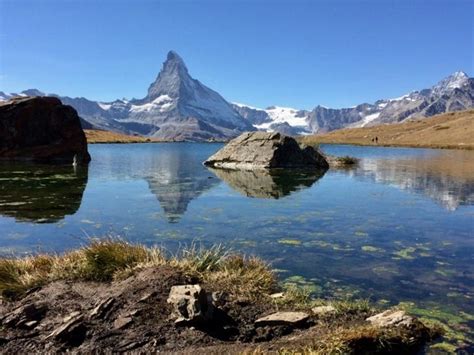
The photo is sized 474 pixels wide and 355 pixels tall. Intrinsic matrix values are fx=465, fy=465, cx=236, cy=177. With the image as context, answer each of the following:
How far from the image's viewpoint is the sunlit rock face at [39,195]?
844 inches

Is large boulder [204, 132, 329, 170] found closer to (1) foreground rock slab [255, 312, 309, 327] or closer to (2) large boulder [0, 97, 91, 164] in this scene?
(2) large boulder [0, 97, 91, 164]

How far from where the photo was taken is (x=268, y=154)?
5081 cm

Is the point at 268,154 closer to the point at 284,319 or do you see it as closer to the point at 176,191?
the point at 176,191

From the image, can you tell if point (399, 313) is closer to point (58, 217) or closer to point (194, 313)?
point (194, 313)

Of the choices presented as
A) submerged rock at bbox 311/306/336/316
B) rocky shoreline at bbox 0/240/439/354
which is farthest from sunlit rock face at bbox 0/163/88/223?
submerged rock at bbox 311/306/336/316

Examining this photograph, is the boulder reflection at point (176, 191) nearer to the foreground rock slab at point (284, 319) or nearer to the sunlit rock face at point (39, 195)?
the sunlit rock face at point (39, 195)

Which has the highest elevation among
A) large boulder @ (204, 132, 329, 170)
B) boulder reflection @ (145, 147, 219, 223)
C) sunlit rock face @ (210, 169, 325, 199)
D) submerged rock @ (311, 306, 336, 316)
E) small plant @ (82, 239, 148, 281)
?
large boulder @ (204, 132, 329, 170)

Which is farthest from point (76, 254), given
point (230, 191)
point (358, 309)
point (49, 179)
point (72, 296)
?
point (49, 179)

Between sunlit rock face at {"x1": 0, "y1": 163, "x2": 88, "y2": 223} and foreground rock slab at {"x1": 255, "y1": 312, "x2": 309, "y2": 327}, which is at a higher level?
sunlit rock face at {"x1": 0, "y1": 163, "x2": 88, "y2": 223}

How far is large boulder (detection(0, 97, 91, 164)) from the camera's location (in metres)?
53.0

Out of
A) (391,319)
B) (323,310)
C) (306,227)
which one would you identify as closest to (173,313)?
(323,310)

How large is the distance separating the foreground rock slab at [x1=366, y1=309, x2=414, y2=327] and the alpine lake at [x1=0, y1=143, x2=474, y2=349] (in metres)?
0.98

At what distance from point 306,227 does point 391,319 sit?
9946mm

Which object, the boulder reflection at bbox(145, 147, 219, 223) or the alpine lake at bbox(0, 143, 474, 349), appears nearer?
the alpine lake at bbox(0, 143, 474, 349)
